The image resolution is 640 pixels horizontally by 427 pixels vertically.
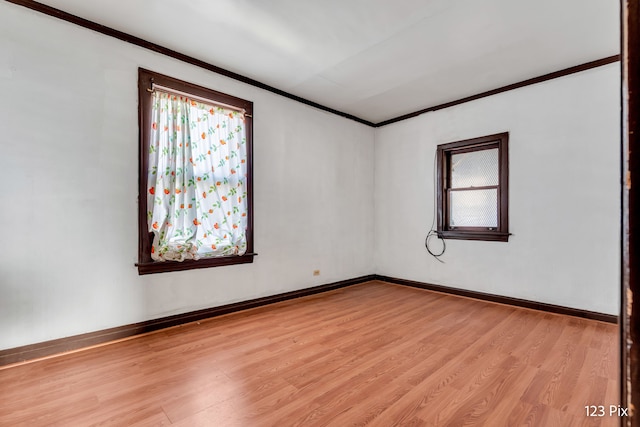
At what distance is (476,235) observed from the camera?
4195 millimetres

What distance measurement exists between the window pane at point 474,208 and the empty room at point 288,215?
0.06 m

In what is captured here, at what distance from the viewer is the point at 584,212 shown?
132 inches

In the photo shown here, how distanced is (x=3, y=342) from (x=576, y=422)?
3.89m

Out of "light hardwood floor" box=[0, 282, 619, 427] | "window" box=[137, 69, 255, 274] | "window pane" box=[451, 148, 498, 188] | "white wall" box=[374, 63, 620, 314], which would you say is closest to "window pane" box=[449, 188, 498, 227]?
"window pane" box=[451, 148, 498, 188]

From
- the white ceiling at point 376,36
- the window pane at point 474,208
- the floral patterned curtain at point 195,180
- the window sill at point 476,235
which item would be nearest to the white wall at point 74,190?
the floral patterned curtain at point 195,180

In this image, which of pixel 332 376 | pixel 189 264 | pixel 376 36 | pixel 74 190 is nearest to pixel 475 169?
pixel 376 36

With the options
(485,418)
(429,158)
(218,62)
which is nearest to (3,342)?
(218,62)

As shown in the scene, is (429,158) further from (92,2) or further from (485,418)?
(92,2)

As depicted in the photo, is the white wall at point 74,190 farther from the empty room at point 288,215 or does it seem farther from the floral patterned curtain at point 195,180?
the floral patterned curtain at point 195,180

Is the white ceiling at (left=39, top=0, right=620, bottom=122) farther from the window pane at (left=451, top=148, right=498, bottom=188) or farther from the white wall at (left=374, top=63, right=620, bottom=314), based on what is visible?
the window pane at (left=451, top=148, right=498, bottom=188)

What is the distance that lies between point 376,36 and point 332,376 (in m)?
2.99

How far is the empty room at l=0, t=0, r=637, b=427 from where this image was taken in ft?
6.78

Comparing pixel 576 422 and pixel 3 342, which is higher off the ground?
pixel 3 342

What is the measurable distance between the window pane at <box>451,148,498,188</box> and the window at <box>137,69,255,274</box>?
119 inches
